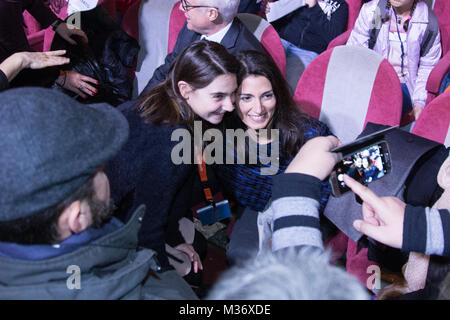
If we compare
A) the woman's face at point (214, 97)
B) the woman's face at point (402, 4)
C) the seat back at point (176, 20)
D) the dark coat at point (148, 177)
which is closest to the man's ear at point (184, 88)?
the woman's face at point (214, 97)

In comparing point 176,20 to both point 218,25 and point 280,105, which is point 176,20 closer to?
point 218,25

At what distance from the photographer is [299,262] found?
70 cm

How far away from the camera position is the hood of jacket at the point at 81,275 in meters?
0.71

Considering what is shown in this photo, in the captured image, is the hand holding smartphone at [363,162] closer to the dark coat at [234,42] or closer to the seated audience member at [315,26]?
the dark coat at [234,42]

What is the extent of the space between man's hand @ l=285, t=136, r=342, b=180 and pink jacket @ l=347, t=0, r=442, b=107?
68.3 inches

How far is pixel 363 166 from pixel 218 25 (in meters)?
1.56

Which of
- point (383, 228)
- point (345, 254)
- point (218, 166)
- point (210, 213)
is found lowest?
point (345, 254)

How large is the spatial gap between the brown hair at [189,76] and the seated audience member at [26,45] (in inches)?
33.3

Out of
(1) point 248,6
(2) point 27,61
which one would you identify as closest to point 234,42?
(1) point 248,6

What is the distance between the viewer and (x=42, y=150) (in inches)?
25.8

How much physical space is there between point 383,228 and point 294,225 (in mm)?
226

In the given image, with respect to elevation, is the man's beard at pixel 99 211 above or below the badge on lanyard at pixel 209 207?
above
